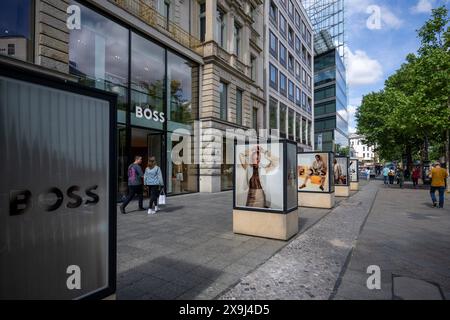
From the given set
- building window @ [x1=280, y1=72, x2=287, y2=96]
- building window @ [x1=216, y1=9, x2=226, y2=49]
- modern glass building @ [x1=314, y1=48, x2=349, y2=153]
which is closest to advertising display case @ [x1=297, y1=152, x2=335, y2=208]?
building window @ [x1=216, y1=9, x2=226, y2=49]

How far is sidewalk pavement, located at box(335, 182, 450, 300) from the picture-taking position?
3438mm

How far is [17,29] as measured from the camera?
8.20 m

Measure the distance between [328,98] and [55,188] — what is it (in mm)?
55002

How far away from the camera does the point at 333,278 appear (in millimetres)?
3838

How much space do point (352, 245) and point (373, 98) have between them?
28.6 m

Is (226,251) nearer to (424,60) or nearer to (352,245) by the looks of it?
(352,245)

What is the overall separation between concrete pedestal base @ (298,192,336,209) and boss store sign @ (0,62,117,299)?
908 cm

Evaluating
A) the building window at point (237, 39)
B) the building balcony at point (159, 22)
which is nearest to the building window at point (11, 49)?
the building balcony at point (159, 22)

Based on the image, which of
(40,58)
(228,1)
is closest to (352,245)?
(40,58)

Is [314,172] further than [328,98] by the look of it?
No

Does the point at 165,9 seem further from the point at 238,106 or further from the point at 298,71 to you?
the point at 298,71

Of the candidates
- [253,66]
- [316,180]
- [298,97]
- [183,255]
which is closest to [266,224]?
[183,255]

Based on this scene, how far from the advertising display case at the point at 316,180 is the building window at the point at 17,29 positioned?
9753 mm

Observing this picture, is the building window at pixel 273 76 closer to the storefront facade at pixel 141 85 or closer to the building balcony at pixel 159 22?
the building balcony at pixel 159 22
